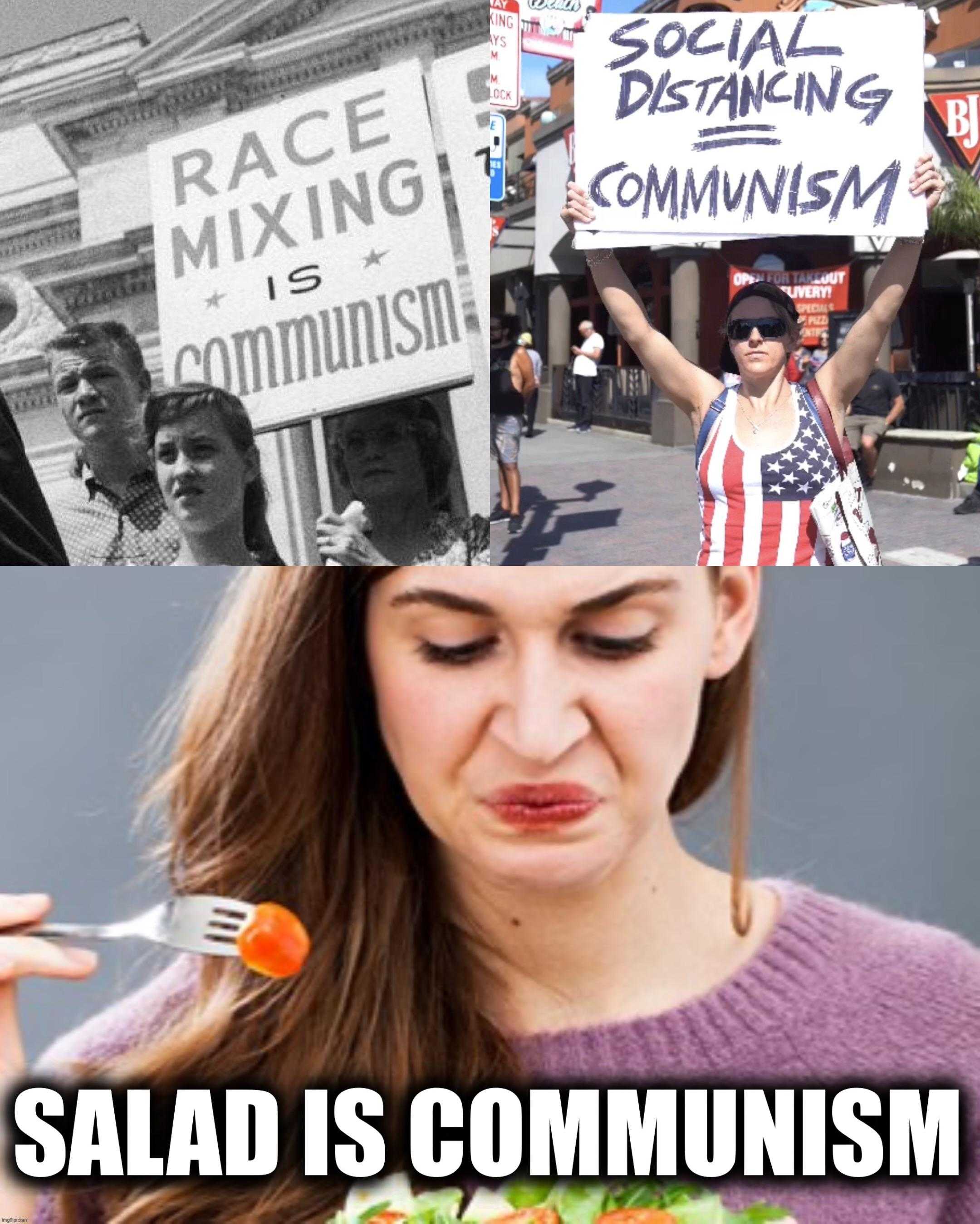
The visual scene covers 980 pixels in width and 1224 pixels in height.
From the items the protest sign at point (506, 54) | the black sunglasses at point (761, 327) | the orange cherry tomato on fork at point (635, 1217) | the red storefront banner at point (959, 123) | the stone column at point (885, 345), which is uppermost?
the protest sign at point (506, 54)

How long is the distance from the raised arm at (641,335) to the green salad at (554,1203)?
1459 millimetres

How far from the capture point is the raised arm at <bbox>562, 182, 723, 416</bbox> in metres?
2.65

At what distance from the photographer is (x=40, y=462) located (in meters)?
3.19

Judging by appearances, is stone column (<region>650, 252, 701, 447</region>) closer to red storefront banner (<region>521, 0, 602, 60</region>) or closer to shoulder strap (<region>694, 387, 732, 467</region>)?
red storefront banner (<region>521, 0, 602, 60</region>)

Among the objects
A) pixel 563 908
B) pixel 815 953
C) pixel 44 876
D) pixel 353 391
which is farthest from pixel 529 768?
pixel 353 391

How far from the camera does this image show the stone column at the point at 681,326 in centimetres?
728

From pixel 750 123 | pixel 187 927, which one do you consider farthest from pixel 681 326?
pixel 187 927

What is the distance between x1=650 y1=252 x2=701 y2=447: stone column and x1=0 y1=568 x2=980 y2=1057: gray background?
523 cm

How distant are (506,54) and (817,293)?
2638 mm

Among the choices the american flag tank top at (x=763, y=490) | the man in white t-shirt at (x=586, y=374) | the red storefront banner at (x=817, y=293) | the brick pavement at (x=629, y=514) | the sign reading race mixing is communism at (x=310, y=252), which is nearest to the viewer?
the american flag tank top at (x=763, y=490)

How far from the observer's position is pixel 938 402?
7574 mm

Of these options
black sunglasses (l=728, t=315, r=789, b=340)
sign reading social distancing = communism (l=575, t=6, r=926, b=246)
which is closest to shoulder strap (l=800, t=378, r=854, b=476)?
black sunglasses (l=728, t=315, r=789, b=340)

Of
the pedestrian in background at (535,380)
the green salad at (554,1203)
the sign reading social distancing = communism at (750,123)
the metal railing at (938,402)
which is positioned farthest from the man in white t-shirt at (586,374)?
the green salad at (554,1203)

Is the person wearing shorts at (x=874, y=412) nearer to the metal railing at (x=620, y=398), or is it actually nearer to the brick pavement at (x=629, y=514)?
the brick pavement at (x=629, y=514)
